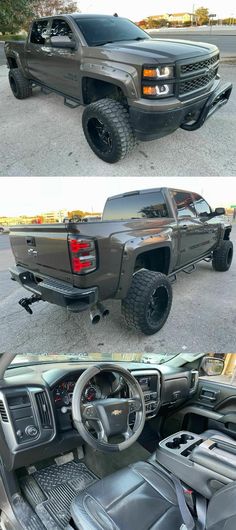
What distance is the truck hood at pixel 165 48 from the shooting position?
283 centimetres

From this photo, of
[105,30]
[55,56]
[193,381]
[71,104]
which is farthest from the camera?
[71,104]

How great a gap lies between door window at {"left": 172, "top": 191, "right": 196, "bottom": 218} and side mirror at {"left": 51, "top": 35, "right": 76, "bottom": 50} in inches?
75.0

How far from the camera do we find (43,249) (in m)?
2.99

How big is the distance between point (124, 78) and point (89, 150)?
856 mm

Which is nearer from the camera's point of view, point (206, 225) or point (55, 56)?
point (55, 56)

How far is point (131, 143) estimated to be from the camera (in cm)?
322

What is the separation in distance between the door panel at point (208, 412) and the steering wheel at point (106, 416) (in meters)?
0.70

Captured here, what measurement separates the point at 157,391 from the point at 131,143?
232cm

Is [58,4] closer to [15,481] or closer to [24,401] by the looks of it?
[24,401]

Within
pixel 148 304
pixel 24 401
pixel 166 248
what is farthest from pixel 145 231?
pixel 24 401

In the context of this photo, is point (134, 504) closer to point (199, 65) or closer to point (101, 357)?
point (101, 357)

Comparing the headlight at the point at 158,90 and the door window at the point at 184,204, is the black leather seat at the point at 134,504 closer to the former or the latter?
the door window at the point at 184,204

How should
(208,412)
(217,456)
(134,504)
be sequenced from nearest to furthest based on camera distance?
(134,504) → (217,456) → (208,412)

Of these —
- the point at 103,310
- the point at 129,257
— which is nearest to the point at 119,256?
the point at 129,257
